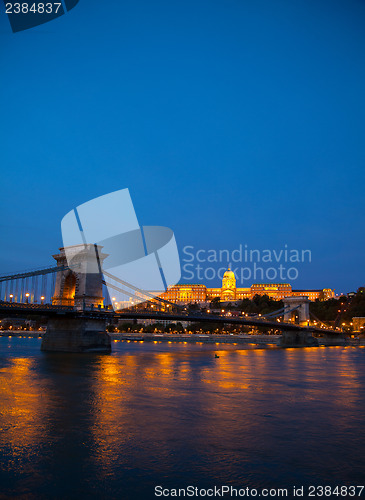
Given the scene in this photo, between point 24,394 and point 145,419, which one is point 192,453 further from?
point 24,394

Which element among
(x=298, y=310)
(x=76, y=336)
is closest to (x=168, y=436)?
(x=76, y=336)

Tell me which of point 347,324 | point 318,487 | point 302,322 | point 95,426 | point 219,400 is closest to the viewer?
point 318,487

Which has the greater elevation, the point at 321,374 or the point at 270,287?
the point at 270,287

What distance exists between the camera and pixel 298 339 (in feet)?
208

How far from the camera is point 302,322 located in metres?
70.8

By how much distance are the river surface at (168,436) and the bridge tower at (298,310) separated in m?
53.7

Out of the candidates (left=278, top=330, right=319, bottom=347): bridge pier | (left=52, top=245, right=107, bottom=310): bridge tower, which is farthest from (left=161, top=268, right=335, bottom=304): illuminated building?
Answer: (left=52, top=245, right=107, bottom=310): bridge tower

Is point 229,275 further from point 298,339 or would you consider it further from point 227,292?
point 298,339

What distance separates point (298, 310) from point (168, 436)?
67921 millimetres

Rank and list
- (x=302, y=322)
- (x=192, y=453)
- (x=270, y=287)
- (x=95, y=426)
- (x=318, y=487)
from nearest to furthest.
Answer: (x=318, y=487) < (x=192, y=453) < (x=95, y=426) < (x=302, y=322) < (x=270, y=287)

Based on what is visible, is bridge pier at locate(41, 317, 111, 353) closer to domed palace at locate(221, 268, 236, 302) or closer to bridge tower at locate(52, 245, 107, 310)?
bridge tower at locate(52, 245, 107, 310)

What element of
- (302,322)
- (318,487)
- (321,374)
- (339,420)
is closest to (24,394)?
(339,420)

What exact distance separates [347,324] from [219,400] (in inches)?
3349

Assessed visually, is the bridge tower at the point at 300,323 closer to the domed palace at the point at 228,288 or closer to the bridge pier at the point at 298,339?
the bridge pier at the point at 298,339
